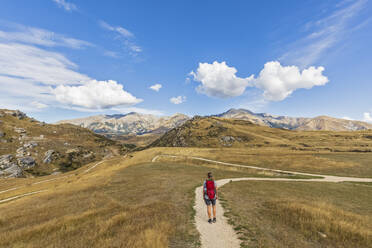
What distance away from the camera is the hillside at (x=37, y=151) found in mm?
106963

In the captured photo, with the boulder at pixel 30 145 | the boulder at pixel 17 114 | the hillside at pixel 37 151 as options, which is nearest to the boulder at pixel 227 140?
the hillside at pixel 37 151

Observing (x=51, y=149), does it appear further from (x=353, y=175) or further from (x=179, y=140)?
(x=353, y=175)

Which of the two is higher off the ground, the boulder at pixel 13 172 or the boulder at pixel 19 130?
the boulder at pixel 19 130

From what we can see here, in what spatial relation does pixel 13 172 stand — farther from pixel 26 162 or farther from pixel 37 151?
pixel 37 151

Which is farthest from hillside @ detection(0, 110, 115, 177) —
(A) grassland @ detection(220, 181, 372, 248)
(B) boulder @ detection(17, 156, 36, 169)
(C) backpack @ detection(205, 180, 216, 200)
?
(A) grassland @ detection(220, 181, 372, 248)

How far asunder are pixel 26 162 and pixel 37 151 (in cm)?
1523

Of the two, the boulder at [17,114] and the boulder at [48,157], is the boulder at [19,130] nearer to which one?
the boulder at [48,157]

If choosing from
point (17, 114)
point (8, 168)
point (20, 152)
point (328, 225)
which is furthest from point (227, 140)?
point (17, 114)

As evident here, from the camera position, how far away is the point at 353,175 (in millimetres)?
38688

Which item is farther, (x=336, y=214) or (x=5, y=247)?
(x=336, y=214)

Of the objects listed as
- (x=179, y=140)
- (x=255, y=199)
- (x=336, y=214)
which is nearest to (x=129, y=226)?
(x=255, y=199)

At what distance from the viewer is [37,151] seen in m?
123

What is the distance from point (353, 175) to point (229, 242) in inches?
1866

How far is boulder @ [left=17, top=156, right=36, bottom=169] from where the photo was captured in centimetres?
10715
